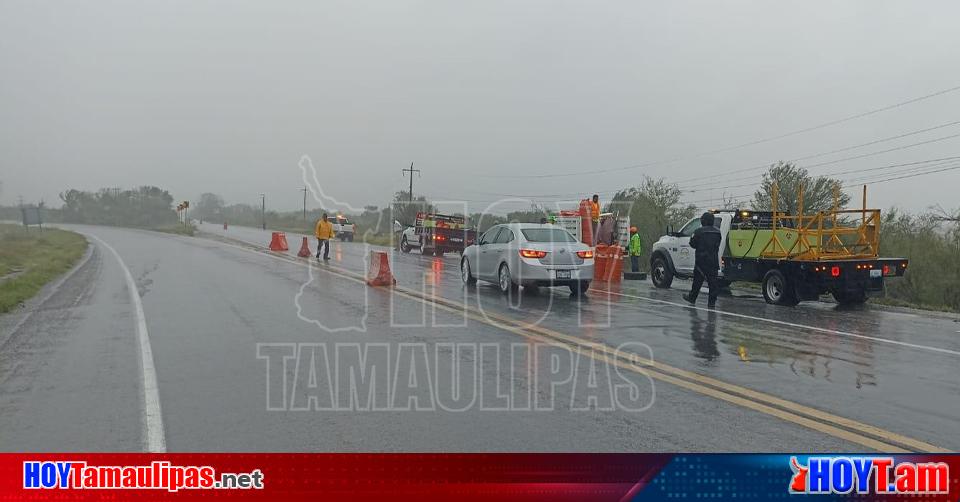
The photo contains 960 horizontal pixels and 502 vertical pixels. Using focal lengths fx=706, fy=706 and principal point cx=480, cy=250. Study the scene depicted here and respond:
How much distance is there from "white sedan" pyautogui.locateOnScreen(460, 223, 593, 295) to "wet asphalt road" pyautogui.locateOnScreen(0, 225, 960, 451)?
646mm

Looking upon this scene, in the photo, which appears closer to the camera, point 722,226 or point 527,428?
point 527,428

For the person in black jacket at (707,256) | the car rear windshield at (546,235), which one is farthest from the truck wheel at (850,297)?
the car rear windshield at (546,235)

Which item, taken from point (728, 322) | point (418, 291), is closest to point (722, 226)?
point (728, 322)

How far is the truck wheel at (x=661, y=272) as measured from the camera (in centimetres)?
1727

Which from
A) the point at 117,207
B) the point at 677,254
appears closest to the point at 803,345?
the point at 677,254

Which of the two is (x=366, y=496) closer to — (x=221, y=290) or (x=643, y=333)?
(x=643, y=333)

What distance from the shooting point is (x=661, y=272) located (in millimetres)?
17547

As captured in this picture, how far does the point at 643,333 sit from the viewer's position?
9.53m

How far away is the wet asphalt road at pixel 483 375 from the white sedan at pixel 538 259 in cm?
65

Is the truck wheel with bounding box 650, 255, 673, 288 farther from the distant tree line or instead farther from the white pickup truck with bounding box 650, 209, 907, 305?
the distant tree line

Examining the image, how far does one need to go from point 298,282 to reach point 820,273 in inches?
435

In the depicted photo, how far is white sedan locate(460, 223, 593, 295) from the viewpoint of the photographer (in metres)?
13.9

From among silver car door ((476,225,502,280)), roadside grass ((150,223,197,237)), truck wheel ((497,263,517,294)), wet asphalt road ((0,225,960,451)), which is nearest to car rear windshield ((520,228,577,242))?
truck wheel ((497,263,517,294))

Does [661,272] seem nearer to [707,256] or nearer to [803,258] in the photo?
[803,258]
